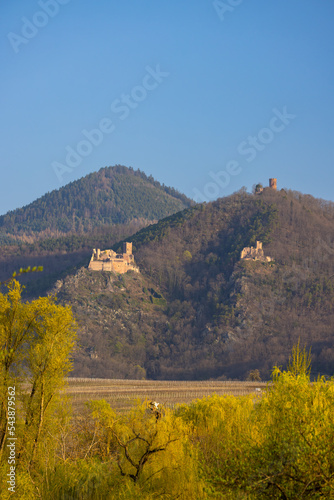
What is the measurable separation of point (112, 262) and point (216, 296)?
22.4 meters

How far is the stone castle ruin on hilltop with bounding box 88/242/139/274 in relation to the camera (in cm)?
13462

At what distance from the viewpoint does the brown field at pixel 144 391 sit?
201 ft

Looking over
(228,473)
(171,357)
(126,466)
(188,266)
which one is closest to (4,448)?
(126,466)

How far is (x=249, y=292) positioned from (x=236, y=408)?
349 ft

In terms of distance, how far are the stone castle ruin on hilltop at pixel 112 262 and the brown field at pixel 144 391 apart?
53000mm

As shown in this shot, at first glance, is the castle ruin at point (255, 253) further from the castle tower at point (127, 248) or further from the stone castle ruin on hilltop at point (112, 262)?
the castle tower at point (127, 248)

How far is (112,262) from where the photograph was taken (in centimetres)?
13625

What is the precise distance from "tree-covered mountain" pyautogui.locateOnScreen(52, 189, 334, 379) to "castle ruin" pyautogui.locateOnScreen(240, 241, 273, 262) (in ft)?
5.11

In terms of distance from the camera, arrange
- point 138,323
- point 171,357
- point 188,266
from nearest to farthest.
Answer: point 171,357, point 138,323, point 188,266

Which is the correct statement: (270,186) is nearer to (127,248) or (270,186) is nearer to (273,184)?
(273,184)

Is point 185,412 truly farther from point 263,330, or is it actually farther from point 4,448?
point 263,330

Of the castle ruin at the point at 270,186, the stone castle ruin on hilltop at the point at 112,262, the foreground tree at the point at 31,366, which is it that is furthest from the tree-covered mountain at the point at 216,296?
the foreground tree at the point at 31,366

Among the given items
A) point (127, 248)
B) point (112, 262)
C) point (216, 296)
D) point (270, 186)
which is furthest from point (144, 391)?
point (270, 186)

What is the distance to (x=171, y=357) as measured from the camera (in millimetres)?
119312
